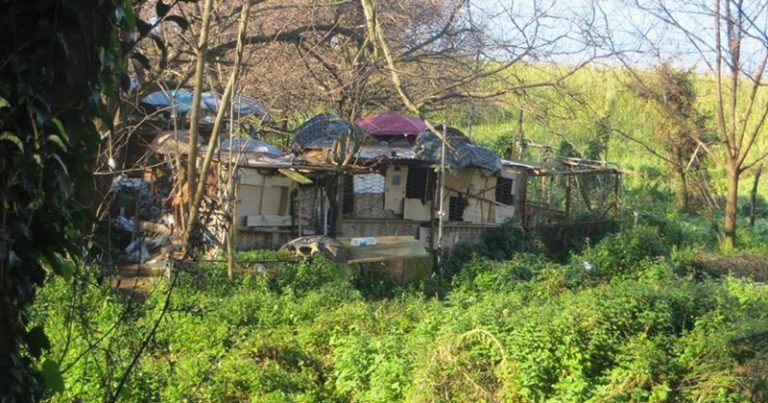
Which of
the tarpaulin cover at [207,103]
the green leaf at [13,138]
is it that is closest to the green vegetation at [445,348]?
the tarpaulin cover at [207,103]

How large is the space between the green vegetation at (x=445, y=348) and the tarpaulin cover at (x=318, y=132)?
4.96 meters

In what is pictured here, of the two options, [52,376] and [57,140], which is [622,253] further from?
[57,140]

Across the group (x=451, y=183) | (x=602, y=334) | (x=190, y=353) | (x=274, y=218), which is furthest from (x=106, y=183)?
(x=451, y=183)

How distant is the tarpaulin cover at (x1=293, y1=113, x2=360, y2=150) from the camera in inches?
622

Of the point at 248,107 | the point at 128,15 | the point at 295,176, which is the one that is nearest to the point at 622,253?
the point at 295,176

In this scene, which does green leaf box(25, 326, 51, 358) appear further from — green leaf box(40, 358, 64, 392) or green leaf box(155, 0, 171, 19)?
green leaf box(155, 0, 171, 19)

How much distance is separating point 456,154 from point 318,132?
269 cm

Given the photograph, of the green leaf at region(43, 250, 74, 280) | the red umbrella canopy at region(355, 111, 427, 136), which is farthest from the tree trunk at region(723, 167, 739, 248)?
the green leaf at region(43, 250, 74, 280)

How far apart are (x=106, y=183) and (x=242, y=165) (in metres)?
5.12

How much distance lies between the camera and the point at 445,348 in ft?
27.1

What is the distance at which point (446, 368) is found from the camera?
8031 millimetres

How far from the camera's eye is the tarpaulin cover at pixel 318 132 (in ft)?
51.8

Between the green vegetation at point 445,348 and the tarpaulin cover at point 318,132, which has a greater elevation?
the tarpaulin cover at point 318,132

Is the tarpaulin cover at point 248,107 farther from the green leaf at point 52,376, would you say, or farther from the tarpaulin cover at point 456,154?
the green leaf at point 52,376
